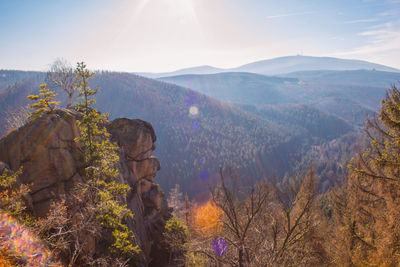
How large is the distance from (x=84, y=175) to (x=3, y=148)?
15.9ft

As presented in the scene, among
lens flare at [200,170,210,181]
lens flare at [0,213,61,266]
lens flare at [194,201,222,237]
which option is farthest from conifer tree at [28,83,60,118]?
lens flare at [200,170,210,181]

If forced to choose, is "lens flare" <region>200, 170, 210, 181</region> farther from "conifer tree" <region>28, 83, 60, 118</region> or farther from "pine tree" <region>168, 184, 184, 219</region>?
"conifer tree" <region>28, 83, 60, 118</region>

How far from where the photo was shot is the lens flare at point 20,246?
8.23 m

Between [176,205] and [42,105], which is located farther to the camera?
[176,205]

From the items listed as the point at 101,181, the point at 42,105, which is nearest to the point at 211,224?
the point at 101,181

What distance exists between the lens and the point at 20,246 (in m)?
8.83

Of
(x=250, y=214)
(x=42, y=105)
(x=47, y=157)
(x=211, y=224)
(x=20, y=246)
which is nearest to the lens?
(x=20, y=246)

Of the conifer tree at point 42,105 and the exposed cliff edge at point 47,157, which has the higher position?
the conifer tree at point 42,105

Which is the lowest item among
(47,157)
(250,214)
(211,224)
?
(211,224)

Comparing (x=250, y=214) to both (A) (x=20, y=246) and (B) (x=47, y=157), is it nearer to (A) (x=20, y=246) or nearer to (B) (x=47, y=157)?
(A) (x=20, y=246)

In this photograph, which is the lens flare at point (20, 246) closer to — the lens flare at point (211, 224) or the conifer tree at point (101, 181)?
the conifer tree at point (101, 181)

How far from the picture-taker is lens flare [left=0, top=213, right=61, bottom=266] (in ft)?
27.0

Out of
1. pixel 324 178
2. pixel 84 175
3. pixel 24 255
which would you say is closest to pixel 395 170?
pixel 24 255

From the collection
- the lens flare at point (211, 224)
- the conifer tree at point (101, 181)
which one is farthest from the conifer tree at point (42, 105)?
the lens flare at point (211, 224)
